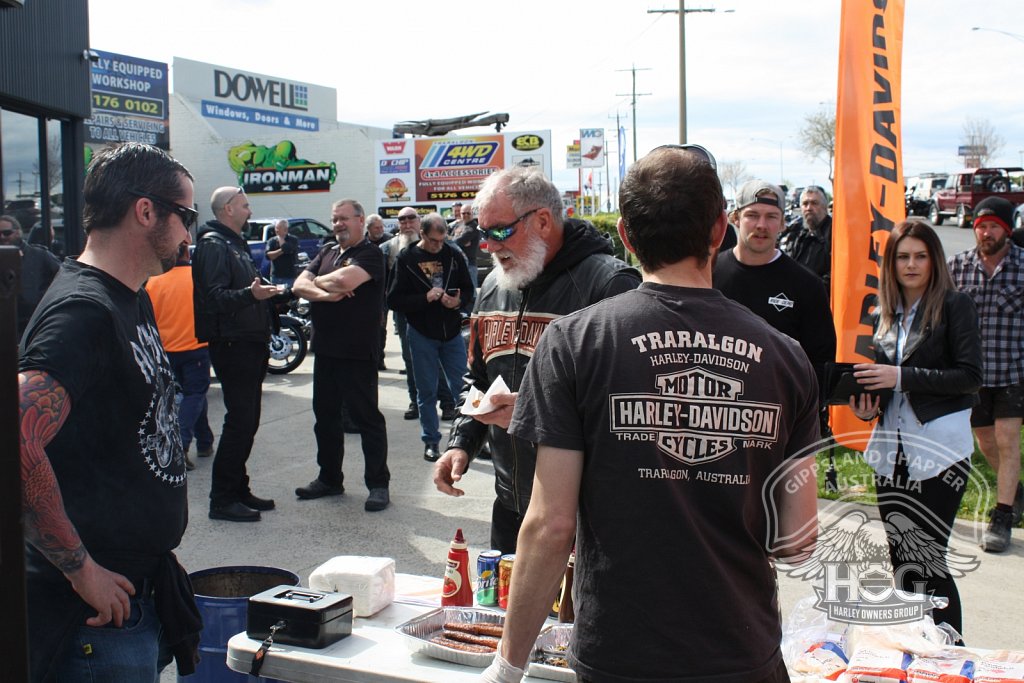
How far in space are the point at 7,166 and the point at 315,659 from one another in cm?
828

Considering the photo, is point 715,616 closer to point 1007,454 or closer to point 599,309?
point 599,309

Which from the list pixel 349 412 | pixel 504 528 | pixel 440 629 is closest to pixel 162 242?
pixel 440 629

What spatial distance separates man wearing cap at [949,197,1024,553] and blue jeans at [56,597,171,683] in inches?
195

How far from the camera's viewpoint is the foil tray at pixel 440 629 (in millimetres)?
2738

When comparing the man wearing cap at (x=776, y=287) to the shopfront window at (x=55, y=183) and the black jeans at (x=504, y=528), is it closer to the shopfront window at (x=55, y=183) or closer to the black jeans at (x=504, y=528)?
the black jeans at (x=504, y=528)

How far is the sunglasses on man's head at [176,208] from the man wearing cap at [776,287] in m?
2.91

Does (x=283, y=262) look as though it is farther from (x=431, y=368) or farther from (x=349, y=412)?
(x=349, y=412)

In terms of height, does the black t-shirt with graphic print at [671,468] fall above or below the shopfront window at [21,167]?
below

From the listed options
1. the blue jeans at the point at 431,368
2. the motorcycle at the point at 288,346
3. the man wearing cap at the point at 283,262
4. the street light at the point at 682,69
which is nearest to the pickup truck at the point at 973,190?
the street light at the point at 682,69

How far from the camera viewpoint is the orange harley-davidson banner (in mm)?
6688

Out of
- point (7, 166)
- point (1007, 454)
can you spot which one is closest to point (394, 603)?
point (1007, 454)

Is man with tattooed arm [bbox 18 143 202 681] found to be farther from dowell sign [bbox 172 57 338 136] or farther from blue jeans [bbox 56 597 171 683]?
dowell sign [bbox 172 57 338 136]

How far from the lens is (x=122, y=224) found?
2.43 metres

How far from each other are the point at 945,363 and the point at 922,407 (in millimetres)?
216
